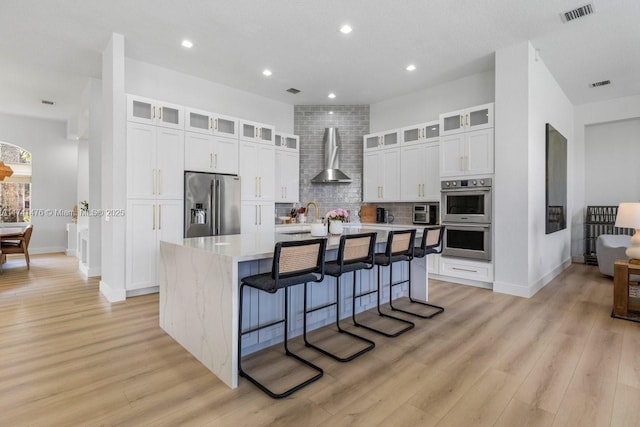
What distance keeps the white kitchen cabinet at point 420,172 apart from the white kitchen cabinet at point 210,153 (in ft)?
9.14

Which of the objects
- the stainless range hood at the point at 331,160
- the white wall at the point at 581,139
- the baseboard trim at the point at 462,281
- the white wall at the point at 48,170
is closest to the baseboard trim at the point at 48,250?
the white wall at the point at 48,170

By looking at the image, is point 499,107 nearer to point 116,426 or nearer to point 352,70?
point 352,70

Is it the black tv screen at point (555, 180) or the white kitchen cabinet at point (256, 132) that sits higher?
the white kitchen cabinet at point (256, 132)

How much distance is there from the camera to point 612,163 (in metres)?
6.36

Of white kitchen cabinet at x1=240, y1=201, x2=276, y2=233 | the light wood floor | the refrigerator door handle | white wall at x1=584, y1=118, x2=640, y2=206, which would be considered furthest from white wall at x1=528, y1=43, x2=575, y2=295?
the refrigerator door handle

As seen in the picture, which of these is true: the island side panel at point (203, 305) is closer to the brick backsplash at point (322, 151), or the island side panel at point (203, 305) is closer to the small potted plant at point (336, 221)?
the small potted plant at point (336, 221)

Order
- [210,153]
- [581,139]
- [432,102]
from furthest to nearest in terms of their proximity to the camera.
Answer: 1. [581,139]
2. [432,102]
3. [210,153]

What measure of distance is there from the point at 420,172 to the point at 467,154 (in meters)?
0.88

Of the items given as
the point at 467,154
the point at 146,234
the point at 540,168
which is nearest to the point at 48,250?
the point at 146,234

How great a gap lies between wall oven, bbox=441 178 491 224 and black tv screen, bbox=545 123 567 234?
1.01 m

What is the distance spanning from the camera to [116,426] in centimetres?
167

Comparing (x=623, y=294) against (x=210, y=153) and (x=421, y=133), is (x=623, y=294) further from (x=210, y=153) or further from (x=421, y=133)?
(x=210, y=153)

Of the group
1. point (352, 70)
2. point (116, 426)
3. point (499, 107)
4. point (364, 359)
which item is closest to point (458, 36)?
point (499, 107)

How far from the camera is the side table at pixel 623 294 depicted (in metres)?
3.26
